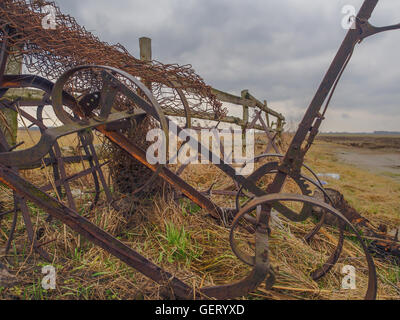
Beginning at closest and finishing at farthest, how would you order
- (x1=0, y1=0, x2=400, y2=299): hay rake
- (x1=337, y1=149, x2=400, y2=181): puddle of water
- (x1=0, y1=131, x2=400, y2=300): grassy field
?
(x1=0, y1=0, x2=400, y2=299): hay rake
(x1=0, y1=131, x2=400, y2=300): grassy field
(x1=337, y1=149, x2=400, y2=181): puddle of water

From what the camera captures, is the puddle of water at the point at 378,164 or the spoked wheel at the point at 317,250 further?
the puddle of water at the point at 378,164

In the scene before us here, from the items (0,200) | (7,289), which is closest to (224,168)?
(7,289)

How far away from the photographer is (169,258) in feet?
6.98

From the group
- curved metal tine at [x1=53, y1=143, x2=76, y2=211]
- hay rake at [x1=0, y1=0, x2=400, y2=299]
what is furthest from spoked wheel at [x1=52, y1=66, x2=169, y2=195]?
curved metal tine at [x1=53, y1=143, x2=76, y2=211]

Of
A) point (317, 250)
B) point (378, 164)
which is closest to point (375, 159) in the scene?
point (378, 164)

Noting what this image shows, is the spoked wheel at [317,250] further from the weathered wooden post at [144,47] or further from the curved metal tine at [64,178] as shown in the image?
the weathered wooden post at [144,47]

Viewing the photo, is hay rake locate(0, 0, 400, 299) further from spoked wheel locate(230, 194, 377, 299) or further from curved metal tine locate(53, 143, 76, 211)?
curved metal tine locate(53, 143, 76, 211)

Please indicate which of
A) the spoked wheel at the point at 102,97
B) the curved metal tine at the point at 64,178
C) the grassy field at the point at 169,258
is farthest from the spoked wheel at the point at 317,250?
the curved metal tine at the point at 64,178

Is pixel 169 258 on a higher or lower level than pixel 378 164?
lower

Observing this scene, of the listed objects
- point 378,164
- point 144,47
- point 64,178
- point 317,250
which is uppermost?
point 144,47

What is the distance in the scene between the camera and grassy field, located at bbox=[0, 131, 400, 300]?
1.83 m

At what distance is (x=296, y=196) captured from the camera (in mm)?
1476

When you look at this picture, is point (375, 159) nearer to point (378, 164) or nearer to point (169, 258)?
point (378, 164)

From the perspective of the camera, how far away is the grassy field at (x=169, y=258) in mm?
1829
